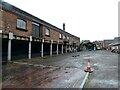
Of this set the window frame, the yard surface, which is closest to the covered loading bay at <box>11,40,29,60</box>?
the window frame

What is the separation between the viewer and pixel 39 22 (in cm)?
2483

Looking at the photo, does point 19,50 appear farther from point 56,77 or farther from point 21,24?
point 56,77

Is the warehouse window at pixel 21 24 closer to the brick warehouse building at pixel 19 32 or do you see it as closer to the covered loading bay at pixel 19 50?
the brick warehouse building at pixel 19 32

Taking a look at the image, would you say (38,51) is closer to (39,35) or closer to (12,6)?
(39,35)

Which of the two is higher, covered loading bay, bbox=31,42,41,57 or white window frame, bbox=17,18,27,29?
white window frame, bbox=17,18,27,29

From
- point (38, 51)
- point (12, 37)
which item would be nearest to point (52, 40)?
point (38, 51)

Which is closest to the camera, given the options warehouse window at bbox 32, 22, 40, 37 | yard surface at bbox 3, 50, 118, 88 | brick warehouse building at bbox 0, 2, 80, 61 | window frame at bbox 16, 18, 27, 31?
yard surface at bbox 3, 50, 118, 88

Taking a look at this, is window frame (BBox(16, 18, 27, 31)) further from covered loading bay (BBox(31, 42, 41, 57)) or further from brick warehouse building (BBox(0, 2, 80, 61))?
covered loading bay (BBox(31, 42, 41, 57))

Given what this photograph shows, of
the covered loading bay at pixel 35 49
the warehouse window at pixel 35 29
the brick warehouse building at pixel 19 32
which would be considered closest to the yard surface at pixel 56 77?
the brick warehouse building at pixel 19 32

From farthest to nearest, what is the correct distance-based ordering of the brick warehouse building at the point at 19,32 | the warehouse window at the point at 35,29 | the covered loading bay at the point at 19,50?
1. the warehouse window at the point at 35,29
2. the covered loading bay at the point at 19,50
3. the brick warehouse building at the point at 19,32

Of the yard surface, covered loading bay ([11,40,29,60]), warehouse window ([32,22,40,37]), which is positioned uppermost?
warehouse window ([32,22,40,37])

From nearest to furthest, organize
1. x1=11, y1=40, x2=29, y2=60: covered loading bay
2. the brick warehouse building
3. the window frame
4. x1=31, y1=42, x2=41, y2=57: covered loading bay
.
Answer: the brick warehouse building → the window frame → x1=11, y1=40, x2=29, y2=60: covered loading bay → x1=31, y1=42, x2=41, y2=57: covered loading bay

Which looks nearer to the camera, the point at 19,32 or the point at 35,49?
the point at 19,32

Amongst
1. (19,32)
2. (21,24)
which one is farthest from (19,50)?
Result: (21,24)
